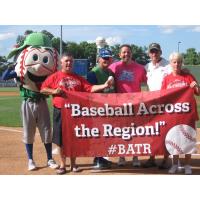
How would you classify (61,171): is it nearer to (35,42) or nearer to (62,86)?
(62,86)

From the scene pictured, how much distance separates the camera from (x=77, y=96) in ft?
22.1

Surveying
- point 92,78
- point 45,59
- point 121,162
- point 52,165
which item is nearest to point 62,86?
point 92,78

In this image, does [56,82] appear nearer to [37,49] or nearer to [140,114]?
[37,49]

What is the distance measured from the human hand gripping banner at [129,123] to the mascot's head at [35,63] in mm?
829

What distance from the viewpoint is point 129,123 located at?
680 centimetres

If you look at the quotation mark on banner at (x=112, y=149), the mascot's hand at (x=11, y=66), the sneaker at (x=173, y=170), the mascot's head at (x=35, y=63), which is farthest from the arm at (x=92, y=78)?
the sneaker at (x=173, y=170)

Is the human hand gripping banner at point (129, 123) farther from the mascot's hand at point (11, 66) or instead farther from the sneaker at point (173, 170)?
the mascot's hand at point (11, 66)

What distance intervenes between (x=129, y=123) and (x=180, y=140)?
33.5 inches

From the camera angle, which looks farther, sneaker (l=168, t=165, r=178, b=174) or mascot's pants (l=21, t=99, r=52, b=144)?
mascot's pants (l=21, t=99, r=52, b=144)

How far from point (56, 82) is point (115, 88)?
1057 mm

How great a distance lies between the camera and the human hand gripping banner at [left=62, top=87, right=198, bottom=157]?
672 cm

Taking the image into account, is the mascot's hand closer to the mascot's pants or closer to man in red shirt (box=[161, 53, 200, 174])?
the mascot's pants

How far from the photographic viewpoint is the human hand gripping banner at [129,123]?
672 cm

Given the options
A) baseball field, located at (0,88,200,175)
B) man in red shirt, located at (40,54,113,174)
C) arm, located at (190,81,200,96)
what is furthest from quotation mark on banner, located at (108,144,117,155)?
arm, located at (190,81,200,96)
